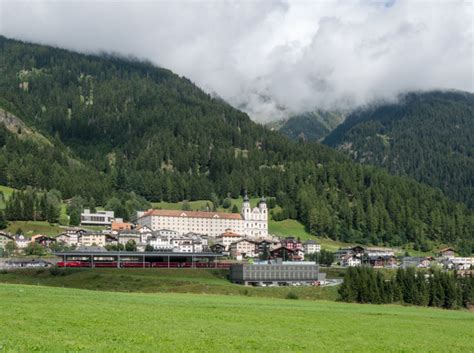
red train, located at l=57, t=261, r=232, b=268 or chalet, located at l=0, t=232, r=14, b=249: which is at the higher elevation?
chalet, located at l=0, t=232, r=14, b=249

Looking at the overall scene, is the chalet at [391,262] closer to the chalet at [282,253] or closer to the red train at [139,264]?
the chalet at [282,253]

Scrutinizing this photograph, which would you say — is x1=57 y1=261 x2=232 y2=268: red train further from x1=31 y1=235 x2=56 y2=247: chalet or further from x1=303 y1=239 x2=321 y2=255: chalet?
x1=303 y1=239 x2=321 y2=255: chalet

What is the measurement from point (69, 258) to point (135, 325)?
A: 119m

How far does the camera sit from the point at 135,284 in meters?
102

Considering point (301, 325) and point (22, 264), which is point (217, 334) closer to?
point (301, 325)

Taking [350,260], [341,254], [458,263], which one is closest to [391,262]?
[350,260]

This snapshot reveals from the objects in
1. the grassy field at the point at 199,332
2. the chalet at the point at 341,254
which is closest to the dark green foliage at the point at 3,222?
the chalet at the point at 341,254

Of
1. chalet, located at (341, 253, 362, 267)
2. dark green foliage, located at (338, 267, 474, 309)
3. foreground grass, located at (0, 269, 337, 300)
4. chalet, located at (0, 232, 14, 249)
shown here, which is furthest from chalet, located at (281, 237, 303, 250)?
dark green foliage, located at (338, 267, 474, 309)

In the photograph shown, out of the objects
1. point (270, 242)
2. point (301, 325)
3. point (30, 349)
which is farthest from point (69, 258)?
point (30, 349)

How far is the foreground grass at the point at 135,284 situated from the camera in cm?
9656

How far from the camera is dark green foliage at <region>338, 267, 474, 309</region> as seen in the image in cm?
8900

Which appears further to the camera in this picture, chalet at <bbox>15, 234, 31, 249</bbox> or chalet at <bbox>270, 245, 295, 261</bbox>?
chalet at <bbox>270, 245, 295, 261</bbox>

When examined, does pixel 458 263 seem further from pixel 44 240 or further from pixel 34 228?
pixel 34 228

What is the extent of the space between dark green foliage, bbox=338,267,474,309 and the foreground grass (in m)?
8.63
